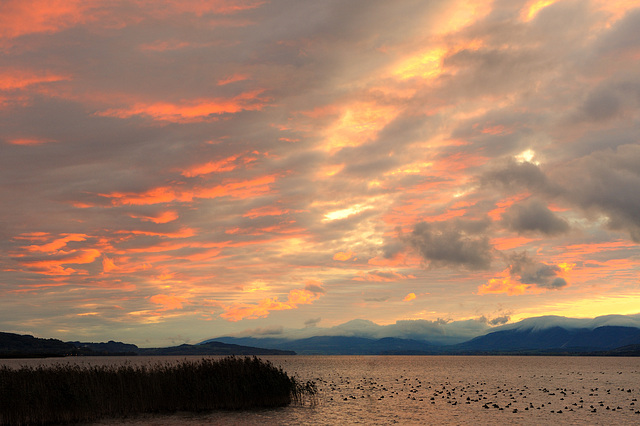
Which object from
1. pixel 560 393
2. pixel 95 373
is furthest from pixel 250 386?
pixel 560 393

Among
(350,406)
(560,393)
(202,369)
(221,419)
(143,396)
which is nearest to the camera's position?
(221,419)

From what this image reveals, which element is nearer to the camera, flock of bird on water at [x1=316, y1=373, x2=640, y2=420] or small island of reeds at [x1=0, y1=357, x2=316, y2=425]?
small island of reeds at [x1=0, y1=357, x2=316, y2=425]

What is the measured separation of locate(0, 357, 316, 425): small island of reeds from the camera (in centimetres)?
4216

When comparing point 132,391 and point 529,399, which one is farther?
point 529,399

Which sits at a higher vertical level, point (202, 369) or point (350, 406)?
point (202, 369)

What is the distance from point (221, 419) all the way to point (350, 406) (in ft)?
57.8

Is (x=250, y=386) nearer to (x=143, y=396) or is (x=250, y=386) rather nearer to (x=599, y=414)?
(x=143, y=396)

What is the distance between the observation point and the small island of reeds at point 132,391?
4216 centimetres

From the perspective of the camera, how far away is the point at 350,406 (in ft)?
187

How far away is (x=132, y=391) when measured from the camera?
157ft

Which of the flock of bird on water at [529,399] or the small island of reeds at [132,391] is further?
the flock of bird on water at [529,399]

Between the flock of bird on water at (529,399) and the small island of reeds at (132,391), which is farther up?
the small island of reeds at (132,391)

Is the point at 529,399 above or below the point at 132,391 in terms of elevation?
below

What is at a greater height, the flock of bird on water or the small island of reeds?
the small island of reeds
